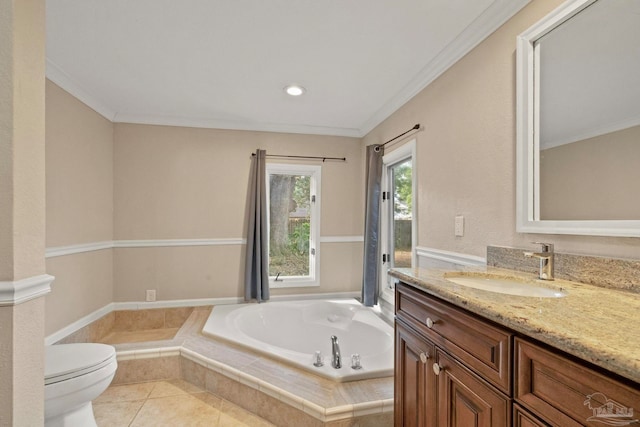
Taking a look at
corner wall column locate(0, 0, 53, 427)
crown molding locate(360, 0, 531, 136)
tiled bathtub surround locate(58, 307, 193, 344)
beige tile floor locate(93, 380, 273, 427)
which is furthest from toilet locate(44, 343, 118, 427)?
crown molding locate(360, 0, 531, 136)

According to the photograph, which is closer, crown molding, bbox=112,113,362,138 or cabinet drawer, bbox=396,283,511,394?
cabinet drawer, bbox=396,283,511,394

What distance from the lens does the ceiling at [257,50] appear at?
5.06ft

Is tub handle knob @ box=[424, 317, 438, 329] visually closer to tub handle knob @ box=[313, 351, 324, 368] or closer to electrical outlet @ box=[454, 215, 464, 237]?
electrical outlet @ box=[454, 215, 464, 237]

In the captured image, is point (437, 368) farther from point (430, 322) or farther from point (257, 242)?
point (257, 242)

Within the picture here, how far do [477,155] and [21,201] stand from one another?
1908 millimetres

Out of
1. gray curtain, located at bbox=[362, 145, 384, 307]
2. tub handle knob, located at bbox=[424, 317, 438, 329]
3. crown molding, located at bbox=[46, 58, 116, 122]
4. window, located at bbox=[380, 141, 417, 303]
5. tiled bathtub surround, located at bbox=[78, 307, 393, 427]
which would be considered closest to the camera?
tub handle knob, located at bbox=[424, 317, 438, 329]

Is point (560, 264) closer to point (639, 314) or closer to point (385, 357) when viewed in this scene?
point (639, 314)

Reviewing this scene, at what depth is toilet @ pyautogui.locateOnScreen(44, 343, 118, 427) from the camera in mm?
1482

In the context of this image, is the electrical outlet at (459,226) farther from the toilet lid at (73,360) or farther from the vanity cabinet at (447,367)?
the toilet lid at (73,360)

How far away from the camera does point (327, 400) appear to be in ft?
5.34

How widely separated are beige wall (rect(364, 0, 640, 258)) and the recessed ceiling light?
909 millimetres

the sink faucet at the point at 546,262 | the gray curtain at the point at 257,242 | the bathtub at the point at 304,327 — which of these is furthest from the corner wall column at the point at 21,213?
the gray curtain at the point at 257,242

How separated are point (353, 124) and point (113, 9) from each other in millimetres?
2253

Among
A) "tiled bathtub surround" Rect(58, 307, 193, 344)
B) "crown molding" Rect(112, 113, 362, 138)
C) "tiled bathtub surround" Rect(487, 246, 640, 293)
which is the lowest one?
"tiled bathtub surround" Rect(58, 307, 193, 344)
